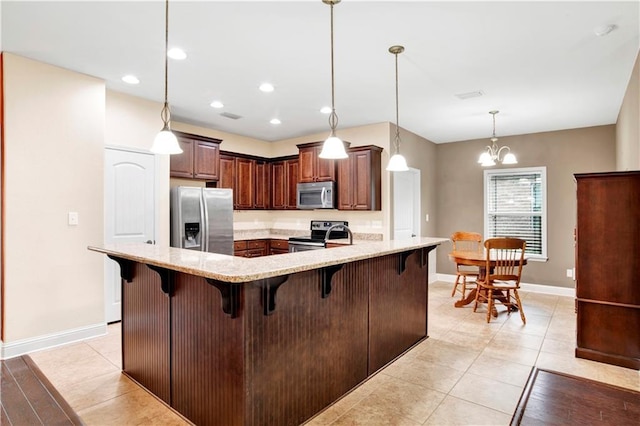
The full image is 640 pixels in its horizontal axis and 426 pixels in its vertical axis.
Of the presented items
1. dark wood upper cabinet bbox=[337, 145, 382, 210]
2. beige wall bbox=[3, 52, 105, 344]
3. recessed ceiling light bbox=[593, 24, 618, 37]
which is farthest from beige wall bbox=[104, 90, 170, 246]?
recessed ceiling light bbox=[593, 24, 618, 37]

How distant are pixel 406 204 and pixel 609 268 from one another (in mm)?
3170

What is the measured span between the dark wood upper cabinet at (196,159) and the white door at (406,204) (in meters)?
2.78

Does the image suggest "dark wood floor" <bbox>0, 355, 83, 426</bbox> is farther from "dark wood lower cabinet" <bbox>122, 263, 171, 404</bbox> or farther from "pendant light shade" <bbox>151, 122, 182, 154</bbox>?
"pendant light shade" <bbox>151, 122, 182, 154</bbox>

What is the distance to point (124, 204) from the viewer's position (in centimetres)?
402

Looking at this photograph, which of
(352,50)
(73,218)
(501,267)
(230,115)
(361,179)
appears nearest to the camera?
(352,50)

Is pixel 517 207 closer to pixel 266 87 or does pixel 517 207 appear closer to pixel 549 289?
pixel 549 289

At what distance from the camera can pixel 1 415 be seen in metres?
2.20

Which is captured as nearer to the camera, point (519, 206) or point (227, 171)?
point (227, 171)

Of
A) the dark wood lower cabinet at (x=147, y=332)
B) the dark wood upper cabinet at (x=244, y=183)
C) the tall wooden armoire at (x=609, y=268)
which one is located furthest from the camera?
the dark wood upper cabinet at (x=244, y=183)

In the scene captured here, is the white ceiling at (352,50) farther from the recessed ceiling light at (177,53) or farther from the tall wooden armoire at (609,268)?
the tall wooden armoire at (609,268)

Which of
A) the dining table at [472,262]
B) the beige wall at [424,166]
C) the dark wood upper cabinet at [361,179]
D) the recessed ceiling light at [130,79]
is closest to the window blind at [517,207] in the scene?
the beige wall at [424,166]

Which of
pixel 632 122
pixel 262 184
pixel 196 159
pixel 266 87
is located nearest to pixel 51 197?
pixel 196 159

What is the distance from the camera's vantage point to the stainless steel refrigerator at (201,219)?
14.8 feet

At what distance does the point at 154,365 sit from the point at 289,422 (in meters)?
1.05
